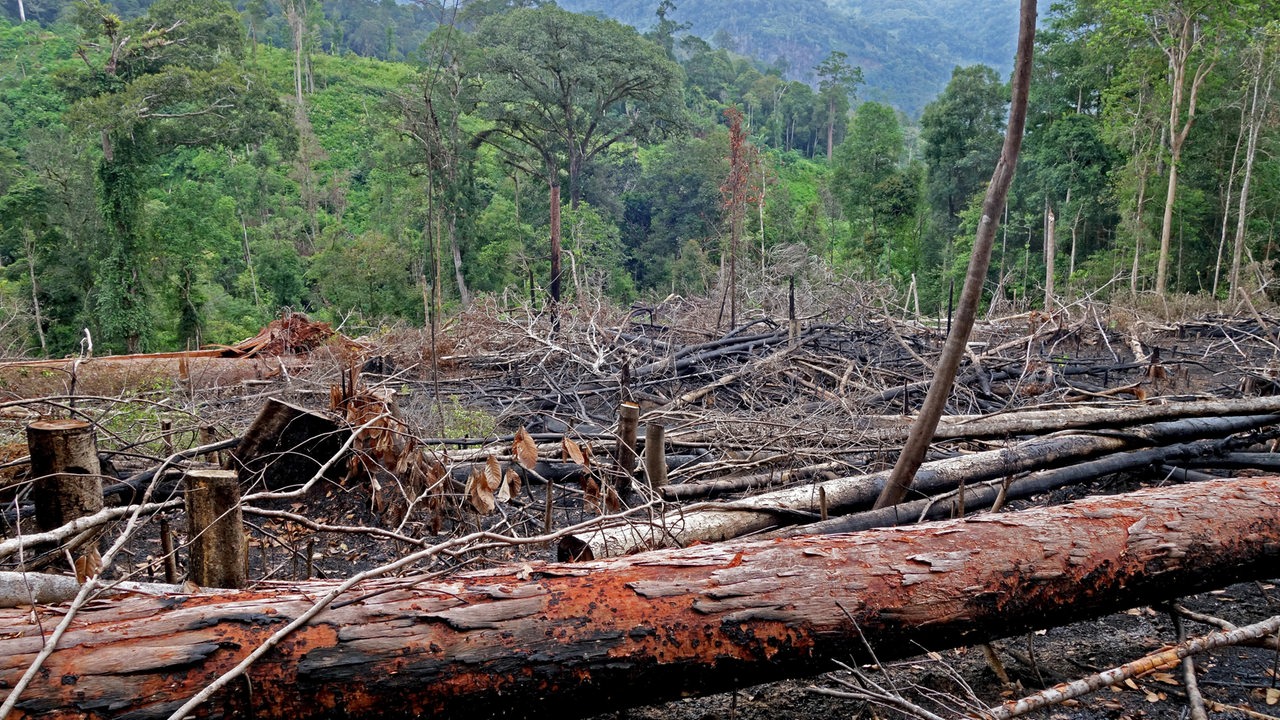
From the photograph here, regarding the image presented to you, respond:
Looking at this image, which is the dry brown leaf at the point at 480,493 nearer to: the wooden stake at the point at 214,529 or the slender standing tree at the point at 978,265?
Result: the wooden stake at the point at 214,529

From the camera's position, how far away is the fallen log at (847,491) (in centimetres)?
304

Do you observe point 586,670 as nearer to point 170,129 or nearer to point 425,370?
point 425,370

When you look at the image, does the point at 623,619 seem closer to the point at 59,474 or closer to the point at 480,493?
the point at 480,493

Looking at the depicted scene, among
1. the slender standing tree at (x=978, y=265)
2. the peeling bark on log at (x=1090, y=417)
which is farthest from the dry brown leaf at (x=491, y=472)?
the peeling bark on log at (x=1090, y=417)

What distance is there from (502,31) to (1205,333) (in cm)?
2090

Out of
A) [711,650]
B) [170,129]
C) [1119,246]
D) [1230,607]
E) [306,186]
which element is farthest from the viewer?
[306,186]

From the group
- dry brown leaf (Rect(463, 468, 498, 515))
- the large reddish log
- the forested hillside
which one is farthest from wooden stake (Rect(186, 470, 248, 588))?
the forested hillside

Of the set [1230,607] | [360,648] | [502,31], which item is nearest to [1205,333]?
[1230,607]

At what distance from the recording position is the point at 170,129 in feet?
57.2

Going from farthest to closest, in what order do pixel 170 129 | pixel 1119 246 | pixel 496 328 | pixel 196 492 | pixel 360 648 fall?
pixel 1119 246, pixel 170 129, pixel 496 328, pixel 196 492, pixel 360 648

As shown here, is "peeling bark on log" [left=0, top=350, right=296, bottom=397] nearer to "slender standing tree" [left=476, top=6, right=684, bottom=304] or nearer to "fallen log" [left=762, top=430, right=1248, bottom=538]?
"fallen log" [left=762, top=430, right=1248, bottom=538]

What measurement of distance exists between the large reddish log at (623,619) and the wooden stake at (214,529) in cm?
34

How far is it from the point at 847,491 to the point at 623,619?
1989 mm

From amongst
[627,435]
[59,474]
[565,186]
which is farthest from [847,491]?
[565,186]
